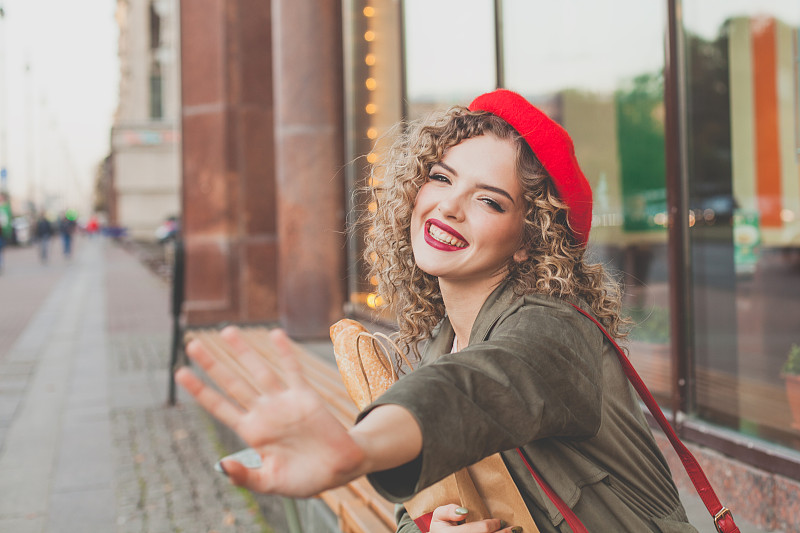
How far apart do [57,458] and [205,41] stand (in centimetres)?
532

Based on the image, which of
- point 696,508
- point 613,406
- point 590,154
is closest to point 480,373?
point 613,406

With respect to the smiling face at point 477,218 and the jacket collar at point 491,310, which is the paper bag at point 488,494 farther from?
the smiling face at point 477,218

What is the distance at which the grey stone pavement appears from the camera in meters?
4.61

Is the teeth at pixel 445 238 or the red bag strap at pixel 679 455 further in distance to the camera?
the teeth at pixel 445 238

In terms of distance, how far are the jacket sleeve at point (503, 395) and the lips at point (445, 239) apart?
0.26 metres

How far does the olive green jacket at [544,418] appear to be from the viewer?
1.06 m

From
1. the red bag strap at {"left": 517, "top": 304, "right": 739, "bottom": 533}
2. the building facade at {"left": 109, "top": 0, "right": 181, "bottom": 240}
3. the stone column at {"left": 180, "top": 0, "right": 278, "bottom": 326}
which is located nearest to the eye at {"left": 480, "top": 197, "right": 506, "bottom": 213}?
the red bag strap at {"left": 517, "top": 304, "right": 739, "bottom": 533}

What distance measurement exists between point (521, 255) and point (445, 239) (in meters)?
0.17

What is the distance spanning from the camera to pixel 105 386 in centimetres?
820

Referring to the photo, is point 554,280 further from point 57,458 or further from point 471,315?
point 57,458

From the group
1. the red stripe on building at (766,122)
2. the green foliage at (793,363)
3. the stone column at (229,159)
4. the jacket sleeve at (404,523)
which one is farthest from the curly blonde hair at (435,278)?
the stone column at (229,159)

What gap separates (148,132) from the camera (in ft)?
143

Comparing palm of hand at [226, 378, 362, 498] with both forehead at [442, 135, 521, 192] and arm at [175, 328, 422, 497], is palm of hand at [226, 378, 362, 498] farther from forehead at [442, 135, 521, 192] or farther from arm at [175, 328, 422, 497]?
forehead at [442, 135, 521, 192]

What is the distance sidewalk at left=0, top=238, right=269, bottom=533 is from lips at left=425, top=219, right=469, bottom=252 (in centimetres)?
344
